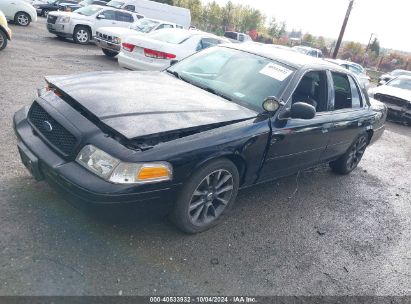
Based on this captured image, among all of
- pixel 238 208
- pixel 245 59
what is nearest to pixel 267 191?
pixel 238 208

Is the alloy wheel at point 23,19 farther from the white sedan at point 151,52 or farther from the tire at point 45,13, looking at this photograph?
the tire at point 45,13

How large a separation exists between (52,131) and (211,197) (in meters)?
1.48

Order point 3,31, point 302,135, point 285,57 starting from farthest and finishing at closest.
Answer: point 3,31
point 285,57
point 302,135

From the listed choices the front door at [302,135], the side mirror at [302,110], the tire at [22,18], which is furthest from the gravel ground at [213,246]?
the tire at [22,18]

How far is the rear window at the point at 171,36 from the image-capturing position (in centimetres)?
944

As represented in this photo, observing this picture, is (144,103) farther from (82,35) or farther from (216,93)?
(82,35)

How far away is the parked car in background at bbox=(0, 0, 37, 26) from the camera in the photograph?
14.5 m

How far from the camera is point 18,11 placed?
49.7 feet

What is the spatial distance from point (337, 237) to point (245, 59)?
7.39 ft

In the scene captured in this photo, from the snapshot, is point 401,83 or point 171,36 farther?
point 401,83

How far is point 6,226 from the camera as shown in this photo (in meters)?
2.84

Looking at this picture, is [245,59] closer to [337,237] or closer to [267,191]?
[267,191]

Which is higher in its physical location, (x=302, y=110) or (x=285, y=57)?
(x=285, y=57)

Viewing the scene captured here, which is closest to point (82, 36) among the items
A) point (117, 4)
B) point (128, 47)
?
point (128, 47)
